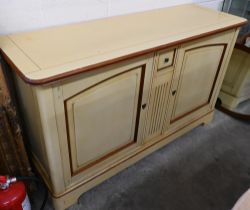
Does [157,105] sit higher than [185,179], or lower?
higher

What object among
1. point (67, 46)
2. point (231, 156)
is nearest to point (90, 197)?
point (67, 46)

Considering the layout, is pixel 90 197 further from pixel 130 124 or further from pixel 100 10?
pixel 100 10

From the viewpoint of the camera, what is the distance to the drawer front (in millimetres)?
1189

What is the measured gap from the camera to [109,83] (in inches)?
42.0

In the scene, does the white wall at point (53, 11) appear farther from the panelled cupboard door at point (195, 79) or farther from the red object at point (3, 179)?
the red object at point (3, 179)

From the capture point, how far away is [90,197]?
4.54 ft

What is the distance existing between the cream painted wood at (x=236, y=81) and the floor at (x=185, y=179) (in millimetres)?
321

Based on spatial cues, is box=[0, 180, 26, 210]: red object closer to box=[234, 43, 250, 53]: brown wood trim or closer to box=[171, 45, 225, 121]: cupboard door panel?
box=[171, 45, 225, 121]: cupboard door panel

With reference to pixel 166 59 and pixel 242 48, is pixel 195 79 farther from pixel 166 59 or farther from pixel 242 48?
pixel 242 48

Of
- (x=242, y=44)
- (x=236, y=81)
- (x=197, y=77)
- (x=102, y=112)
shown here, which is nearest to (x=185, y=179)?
(x=197, y=77)

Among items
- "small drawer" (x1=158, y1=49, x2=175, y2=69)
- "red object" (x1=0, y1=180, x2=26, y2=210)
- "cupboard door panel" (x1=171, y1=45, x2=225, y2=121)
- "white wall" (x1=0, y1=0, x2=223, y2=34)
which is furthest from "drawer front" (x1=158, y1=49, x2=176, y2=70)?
"red object" (x1=0, y1=180, x2=26, y2=210)

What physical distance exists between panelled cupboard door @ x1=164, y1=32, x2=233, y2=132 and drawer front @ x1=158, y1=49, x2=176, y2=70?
53mm

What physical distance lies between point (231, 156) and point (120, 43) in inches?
44.1

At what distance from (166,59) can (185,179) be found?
2.43 feet
